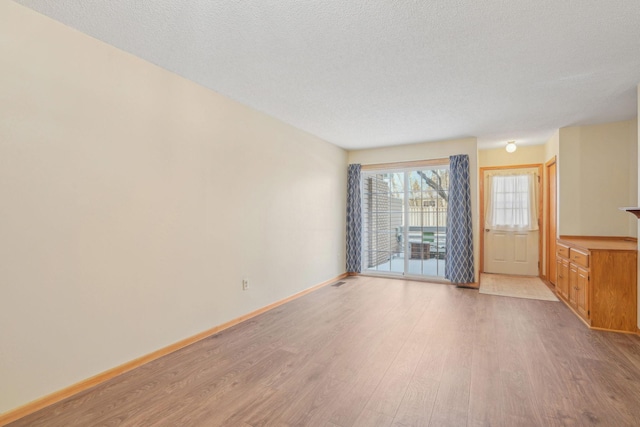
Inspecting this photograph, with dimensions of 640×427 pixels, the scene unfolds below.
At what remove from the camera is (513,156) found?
5750 millimetres

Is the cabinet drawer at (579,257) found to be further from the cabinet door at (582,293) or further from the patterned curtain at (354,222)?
the patterned curtain at (354,222)

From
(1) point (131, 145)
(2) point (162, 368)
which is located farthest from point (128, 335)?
(1) point (131, 145)

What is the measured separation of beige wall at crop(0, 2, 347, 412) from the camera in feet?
6.01

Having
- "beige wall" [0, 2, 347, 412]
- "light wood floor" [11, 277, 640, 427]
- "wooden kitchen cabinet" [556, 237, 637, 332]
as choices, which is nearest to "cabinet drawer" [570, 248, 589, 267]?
"wooden kitchen cabinet" [556, 237, 637, 332]

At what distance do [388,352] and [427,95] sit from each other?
2520 millimetres

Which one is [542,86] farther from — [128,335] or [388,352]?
[128,335]

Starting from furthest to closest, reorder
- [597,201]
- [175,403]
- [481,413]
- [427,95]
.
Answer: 1. [597,201]
2. [427,95]
3. [175,403]
4. [481,413]

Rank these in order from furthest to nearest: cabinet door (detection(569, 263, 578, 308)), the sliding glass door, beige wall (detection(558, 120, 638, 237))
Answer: the sliding glass door, beige wall (detection(558, 120, 638, 237)), cabinet door (detection(569, 263, 578, 308))

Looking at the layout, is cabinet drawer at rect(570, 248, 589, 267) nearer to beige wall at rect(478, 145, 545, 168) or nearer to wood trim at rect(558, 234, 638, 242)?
wood trim at rect(558, 234, 638, 242)

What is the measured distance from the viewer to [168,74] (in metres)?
2.69

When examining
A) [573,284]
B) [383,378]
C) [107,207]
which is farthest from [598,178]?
[107,207]

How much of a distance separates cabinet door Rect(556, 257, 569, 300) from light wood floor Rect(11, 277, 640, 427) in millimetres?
672

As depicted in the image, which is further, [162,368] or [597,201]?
[597,201]

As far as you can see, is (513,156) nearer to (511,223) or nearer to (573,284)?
(511,223)
